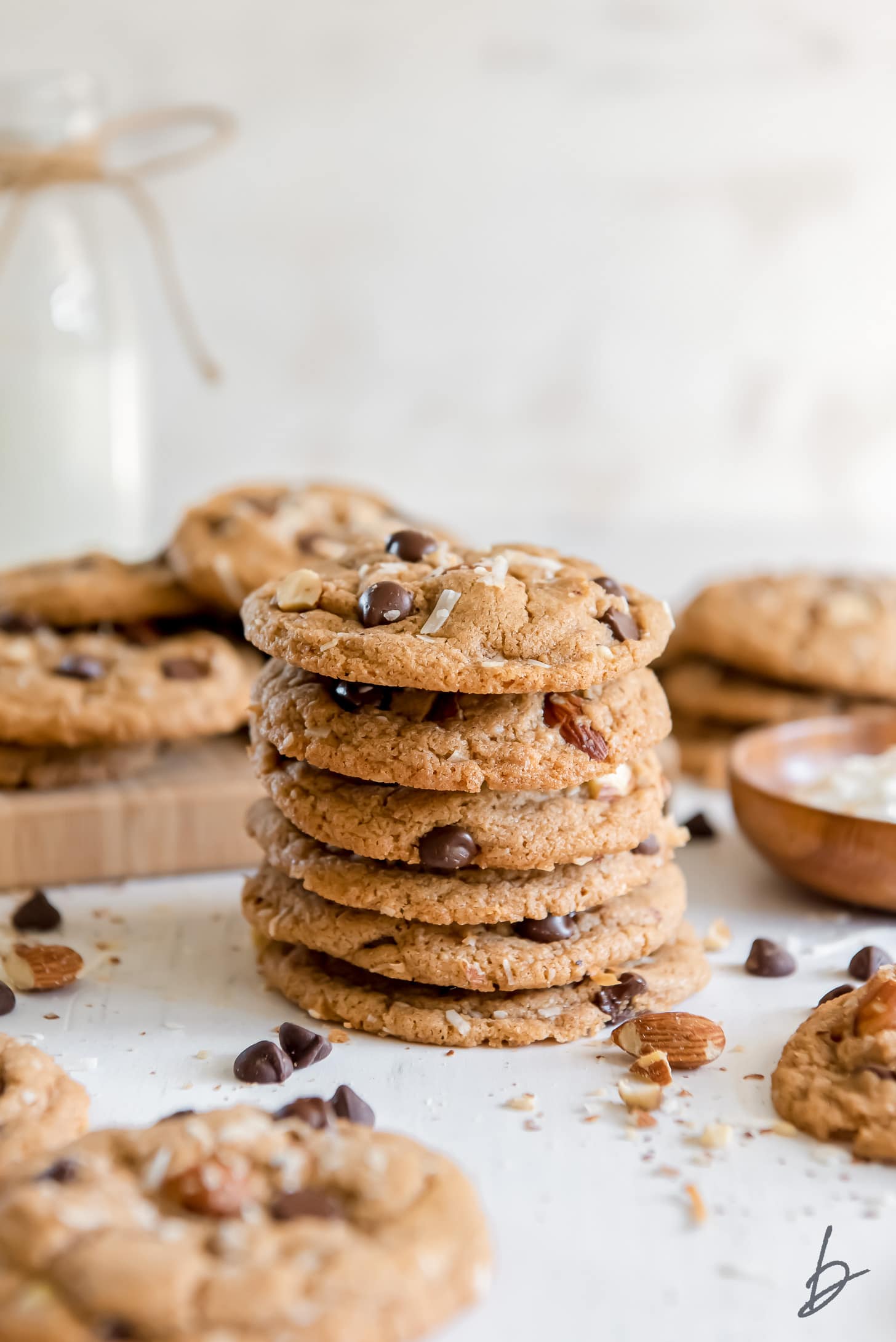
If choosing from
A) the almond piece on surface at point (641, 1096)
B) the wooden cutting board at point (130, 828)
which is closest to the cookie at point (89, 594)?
the wooden cutting board at point (130, 828)

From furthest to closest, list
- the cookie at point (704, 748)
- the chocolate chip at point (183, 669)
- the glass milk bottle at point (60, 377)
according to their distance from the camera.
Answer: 1. the glass milk bottle at point (60, 377)
2. the cookie at point (704, 748)
3. the chocolate chip at point (183, 669)

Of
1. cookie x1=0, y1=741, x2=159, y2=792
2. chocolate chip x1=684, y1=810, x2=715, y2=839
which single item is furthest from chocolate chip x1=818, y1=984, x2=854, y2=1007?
cookie x1=0, y1=741, x2=159, y2=792

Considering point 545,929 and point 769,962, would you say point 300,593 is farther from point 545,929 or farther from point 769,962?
point 769,962

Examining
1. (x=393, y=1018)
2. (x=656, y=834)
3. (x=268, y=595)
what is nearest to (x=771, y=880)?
(x=656, y=834)

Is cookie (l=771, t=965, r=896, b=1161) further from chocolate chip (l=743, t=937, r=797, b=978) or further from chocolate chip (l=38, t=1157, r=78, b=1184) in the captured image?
chocolate chip (l=38, t=1157, r=78, b=1184)

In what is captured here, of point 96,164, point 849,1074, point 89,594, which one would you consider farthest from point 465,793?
point 96,164

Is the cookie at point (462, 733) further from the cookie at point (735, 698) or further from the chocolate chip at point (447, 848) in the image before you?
the cookie at point (735, 698)
